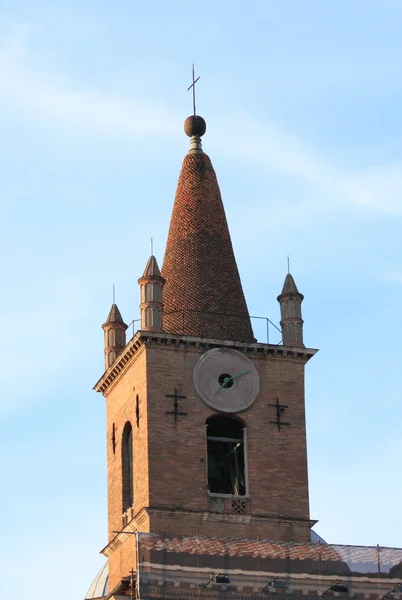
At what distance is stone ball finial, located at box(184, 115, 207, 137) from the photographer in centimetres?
6588

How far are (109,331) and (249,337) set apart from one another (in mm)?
4972

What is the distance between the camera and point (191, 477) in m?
58.8

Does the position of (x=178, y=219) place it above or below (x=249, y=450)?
above

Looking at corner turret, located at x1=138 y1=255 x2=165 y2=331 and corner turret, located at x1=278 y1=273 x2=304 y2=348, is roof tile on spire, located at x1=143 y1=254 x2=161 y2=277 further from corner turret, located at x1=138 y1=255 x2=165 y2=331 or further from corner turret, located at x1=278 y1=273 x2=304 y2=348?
corner turret, located at x1=278 y1=273 x2=304 y2=348

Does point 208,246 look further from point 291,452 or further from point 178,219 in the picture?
point 291,452

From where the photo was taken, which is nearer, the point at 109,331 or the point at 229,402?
the point at 229,402

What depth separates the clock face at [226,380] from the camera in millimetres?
60022

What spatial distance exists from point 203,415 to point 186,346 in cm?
219

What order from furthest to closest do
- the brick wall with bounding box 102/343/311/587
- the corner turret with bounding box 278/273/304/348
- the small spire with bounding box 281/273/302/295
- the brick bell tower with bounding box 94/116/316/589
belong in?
the small spire with bounding box 281/273/302/295, the corner turret with bounding box 278/273/304/348, the brick bell tower with bounding box 94/116/316/589, the brick wall with bounding box 102/343/311/587

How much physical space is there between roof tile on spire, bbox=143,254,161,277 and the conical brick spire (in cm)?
117

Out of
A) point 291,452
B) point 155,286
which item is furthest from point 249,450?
point 155,286

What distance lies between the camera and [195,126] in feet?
216

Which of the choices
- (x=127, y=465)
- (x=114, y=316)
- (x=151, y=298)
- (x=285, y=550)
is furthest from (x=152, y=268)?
(x=285, y=550)

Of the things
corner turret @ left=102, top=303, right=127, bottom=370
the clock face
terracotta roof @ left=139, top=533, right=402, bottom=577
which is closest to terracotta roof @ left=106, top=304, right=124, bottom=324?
corner turret @ left=102, top=303, right=127, bottom=370
